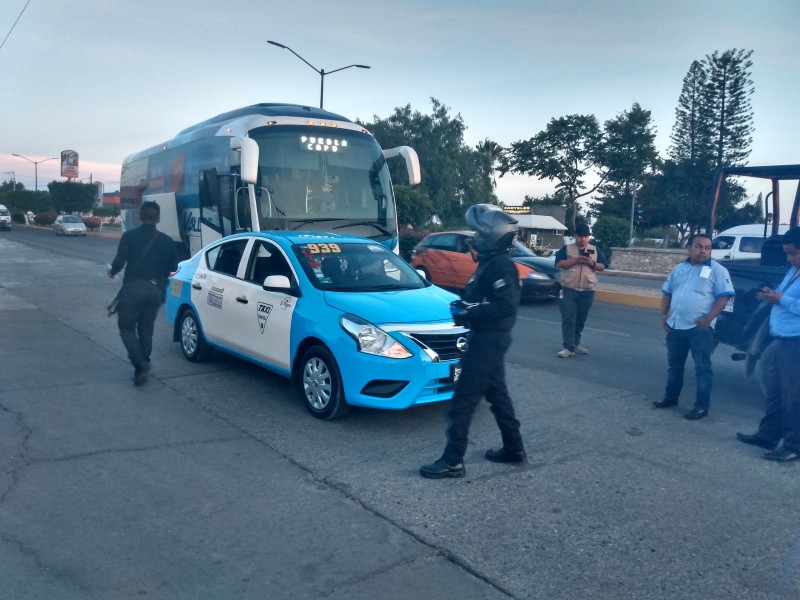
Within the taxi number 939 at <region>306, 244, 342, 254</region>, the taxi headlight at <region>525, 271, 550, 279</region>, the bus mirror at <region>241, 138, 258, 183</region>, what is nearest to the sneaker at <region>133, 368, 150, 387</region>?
the taxi number 939 at <region>306, 244, 342, 254</region>

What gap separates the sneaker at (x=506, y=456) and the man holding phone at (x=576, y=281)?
4.34m

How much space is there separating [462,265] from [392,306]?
30.4 ft

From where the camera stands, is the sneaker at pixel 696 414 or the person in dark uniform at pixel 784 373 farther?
the sneaker at pixel 696 414

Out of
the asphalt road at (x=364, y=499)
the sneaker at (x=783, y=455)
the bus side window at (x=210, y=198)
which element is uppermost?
the bus side window at (x=210, y=198)

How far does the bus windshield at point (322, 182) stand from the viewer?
1168 centimetres

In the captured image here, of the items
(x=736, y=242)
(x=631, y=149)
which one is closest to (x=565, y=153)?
(x=631, y=149)

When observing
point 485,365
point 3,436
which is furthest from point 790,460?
point 3,436

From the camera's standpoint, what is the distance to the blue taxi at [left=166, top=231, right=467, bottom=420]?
230 inches

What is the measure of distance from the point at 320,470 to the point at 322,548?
1181mm

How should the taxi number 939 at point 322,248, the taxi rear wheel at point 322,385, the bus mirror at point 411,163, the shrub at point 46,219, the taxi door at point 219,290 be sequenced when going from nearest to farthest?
the taxi rear wheel at point 322,385
the taxi number 939 at point 322,248
the taxi door at point 219,290
the bus mirror at point 411,163
the shrub at point 46,219

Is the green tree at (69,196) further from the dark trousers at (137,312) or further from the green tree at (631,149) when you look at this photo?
the dark trousers at (137,312)

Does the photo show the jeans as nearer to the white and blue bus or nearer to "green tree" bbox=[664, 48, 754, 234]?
the white and blue bus

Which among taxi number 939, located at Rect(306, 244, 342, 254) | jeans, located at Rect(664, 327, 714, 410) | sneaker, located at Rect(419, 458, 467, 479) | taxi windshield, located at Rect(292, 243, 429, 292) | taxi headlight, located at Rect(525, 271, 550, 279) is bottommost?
sneaker, located at Rect(419, 458, 467, 479)

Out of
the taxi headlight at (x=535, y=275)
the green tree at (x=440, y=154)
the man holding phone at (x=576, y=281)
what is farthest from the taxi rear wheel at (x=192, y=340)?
the green tree at (x=440, y=154)
